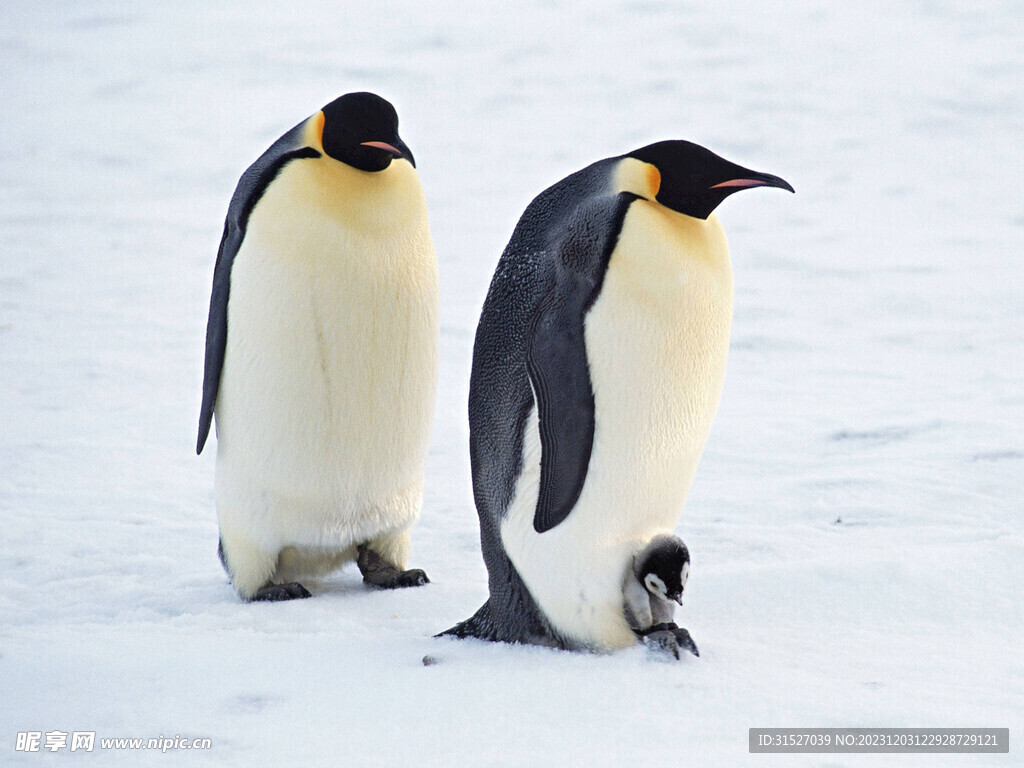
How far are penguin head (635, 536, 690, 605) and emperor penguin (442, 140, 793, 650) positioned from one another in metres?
0.06

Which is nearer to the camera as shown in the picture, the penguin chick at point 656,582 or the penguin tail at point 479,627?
the penguin chick at point 656,582

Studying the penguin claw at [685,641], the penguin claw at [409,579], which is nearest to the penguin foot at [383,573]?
the penguin claw at [409,579]

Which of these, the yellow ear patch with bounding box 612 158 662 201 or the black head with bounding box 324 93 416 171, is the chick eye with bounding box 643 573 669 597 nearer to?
the yellow ear patch with bounding box 612 158 662 201

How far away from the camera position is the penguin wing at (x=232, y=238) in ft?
10.6

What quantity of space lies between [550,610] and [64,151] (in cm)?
934

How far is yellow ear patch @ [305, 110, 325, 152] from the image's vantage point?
3.24 meters

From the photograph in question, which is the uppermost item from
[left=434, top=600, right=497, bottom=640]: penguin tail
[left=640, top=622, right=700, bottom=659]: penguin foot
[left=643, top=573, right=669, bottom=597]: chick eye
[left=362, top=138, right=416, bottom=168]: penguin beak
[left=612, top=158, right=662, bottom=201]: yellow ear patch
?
[left=612, top=158, right=662, bottom=201]: yellow ear patch

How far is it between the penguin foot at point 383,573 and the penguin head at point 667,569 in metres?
1.03

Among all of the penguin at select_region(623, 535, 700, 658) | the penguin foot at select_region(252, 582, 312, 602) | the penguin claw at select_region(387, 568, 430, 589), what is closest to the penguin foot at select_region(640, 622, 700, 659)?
the penguin at select_region(623, 535, 700, 658)

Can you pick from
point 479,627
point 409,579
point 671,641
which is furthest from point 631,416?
point 409,579

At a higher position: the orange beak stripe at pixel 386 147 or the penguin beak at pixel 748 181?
the penguin beak at pixel 748 181

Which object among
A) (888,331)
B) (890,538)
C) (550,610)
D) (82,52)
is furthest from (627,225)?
(82,52)

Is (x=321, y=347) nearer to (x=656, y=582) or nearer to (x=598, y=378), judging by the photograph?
(x=598, y=378)

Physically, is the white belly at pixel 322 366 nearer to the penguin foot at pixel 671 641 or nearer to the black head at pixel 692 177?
the black head at pixel 692 177
